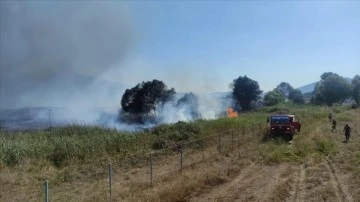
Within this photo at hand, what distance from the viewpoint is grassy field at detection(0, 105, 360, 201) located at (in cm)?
1519

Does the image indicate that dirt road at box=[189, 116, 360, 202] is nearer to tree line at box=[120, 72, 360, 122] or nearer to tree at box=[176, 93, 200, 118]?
tree at box=[176, 93, 200, 118]

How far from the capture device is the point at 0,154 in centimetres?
1917

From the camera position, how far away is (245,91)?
9838 centimetres

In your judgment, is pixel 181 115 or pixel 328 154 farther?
pixel 181 115

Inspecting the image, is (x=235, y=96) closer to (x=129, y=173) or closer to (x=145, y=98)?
(x=145, y=98)

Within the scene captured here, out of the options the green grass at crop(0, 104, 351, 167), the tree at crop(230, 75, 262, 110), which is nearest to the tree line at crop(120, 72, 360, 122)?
the tree at crop(230, 75, 262, 110)

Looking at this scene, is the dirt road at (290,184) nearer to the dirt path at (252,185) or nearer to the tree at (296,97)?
the dirt path at (252,185)

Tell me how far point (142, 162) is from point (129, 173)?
2.70 meters

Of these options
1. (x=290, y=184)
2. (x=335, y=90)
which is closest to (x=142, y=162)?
(x=290, y=184)

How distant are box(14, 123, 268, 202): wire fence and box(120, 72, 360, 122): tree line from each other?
153ft

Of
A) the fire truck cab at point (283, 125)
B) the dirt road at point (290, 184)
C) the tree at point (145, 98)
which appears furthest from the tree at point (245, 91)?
the dirt road at point (290, 184)

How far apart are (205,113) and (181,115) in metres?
6.76

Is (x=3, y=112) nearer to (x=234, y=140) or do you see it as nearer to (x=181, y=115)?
(x=181, y=115)

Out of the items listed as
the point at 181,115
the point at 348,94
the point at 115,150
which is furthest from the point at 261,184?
the point at 348,94
